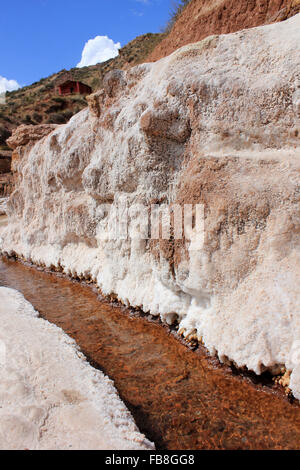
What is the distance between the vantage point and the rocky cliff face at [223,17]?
7047 mm

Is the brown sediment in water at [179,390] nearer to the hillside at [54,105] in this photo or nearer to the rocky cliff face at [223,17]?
the rocky cliff face at [223,17]

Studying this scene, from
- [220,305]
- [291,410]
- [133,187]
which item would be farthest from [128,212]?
[291,410]

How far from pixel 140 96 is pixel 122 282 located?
10.6 ft

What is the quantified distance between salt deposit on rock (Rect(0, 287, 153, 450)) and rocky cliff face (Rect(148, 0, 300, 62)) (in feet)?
22.0

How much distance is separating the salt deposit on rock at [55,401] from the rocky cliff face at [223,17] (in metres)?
6.70

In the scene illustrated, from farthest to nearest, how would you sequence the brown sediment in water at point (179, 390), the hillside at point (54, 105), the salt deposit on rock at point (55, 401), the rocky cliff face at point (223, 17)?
the hillside at point (54, 105) → the rocky cliff face at point (223, 17) → the brown sediment in water at point (179, 390) → the salt deposit on rock at point (55, 401)

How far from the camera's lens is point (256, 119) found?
3.98 meters

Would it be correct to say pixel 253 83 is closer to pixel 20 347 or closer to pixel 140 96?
pixel 140 96

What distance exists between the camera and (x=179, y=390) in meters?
3.44

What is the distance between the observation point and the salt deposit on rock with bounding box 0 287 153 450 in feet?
8.05

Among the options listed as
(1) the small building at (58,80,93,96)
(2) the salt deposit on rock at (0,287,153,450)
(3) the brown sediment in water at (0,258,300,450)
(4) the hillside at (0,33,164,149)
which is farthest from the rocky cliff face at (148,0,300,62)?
(1) the small building at (58,80,93,96)

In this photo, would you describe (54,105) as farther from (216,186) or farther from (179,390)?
(179,390)

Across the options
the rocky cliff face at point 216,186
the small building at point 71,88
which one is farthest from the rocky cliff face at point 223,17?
the small building at point 71,88

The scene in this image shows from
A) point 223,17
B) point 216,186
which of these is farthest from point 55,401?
point 223,17
